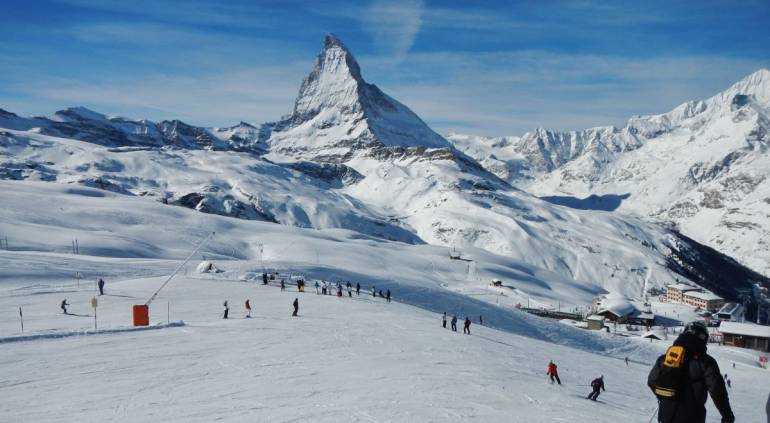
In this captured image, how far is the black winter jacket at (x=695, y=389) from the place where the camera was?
7.38 m

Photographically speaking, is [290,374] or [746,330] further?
[746,330]

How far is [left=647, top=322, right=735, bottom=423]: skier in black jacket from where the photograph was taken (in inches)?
292

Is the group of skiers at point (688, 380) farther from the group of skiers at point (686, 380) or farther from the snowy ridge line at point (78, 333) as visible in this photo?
the snowy ridge line at point (78, 333)

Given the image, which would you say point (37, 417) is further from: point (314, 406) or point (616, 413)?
point (616, 413)

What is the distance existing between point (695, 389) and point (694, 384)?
0.21 feet

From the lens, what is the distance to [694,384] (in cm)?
749

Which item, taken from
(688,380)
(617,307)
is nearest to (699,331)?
(688,380)

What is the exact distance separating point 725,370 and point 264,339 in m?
50.3

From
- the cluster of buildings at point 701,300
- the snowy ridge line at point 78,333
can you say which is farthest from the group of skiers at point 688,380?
the cluster of buildings at point 701,300

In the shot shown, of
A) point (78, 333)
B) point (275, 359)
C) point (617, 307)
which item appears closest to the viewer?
point (275, 359)

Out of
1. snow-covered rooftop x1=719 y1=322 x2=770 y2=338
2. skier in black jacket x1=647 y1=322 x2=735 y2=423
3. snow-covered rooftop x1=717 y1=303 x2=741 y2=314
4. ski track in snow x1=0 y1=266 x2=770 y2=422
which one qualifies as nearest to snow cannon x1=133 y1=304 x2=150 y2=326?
ski track in snow x1=0 y1=266 x2=770 y2=422

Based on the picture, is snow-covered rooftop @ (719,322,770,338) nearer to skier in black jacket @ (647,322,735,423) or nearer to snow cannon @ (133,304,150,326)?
snow cannon @ (133,304,150,326)

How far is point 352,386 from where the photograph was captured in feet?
66.2

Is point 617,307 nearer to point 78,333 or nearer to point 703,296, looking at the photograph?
point 703,296
